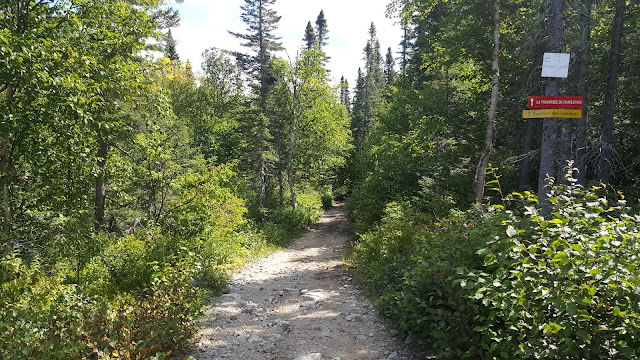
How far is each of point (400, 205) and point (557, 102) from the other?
7.28m

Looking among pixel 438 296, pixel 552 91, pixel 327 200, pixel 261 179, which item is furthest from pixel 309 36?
pixel 438 296

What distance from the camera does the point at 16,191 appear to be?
21.5 feet

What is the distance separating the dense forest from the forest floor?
0.48m

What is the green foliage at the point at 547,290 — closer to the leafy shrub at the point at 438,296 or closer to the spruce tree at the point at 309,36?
the leafy shrub at the point at 438,296

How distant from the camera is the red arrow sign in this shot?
242 inches

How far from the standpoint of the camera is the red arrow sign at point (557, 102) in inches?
242

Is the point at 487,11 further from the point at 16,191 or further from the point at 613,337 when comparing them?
the point at 16,191

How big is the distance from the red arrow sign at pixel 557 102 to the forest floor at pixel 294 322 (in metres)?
4.97

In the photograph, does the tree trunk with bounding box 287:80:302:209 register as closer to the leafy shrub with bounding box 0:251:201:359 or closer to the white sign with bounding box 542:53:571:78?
the leafy shrub with bounding box 0:251:201:359

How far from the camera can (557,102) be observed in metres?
6.25

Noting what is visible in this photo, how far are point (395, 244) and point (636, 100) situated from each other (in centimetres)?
947

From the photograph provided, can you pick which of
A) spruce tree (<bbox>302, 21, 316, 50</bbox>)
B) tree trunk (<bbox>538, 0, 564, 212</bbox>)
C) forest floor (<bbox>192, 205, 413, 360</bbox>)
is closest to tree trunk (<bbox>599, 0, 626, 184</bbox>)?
tree trunk (<bbox>538, 0, 564, 212</bbox>)

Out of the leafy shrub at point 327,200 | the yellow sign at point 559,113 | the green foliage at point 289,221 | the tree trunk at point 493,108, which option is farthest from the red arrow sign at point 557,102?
the leafy shrub at point 327,200

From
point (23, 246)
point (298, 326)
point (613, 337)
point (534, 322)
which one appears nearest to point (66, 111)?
point (23, 246)
